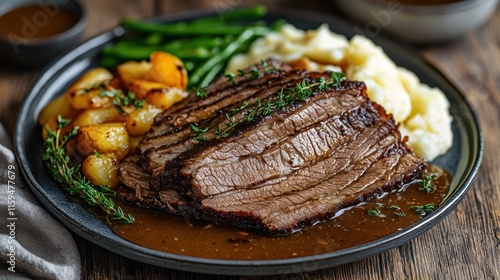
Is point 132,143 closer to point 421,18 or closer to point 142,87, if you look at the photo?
point 142,87

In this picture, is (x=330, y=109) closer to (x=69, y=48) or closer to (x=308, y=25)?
(x=308, y=25)

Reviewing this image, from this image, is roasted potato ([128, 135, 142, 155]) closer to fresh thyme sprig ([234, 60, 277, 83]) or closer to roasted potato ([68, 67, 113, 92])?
roasted potato ([68, 67, 113, 92])

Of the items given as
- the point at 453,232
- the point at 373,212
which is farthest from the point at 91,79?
the point at 453,232

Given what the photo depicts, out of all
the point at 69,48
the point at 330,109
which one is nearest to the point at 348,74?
the point at 330,109

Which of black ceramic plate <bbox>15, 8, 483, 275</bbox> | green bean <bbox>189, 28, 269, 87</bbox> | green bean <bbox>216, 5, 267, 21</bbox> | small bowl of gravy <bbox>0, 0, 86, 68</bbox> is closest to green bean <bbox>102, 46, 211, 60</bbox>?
green bean <bbox>189, 28, 269, 87</bbox>

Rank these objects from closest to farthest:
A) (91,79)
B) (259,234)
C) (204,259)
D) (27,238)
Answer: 1. (204,259)
2. (259,234)
3. (27,238)
4. (91,79)

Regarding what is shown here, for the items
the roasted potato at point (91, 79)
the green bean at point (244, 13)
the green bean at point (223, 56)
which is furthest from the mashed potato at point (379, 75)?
the roasted potato at point (91, 79)
